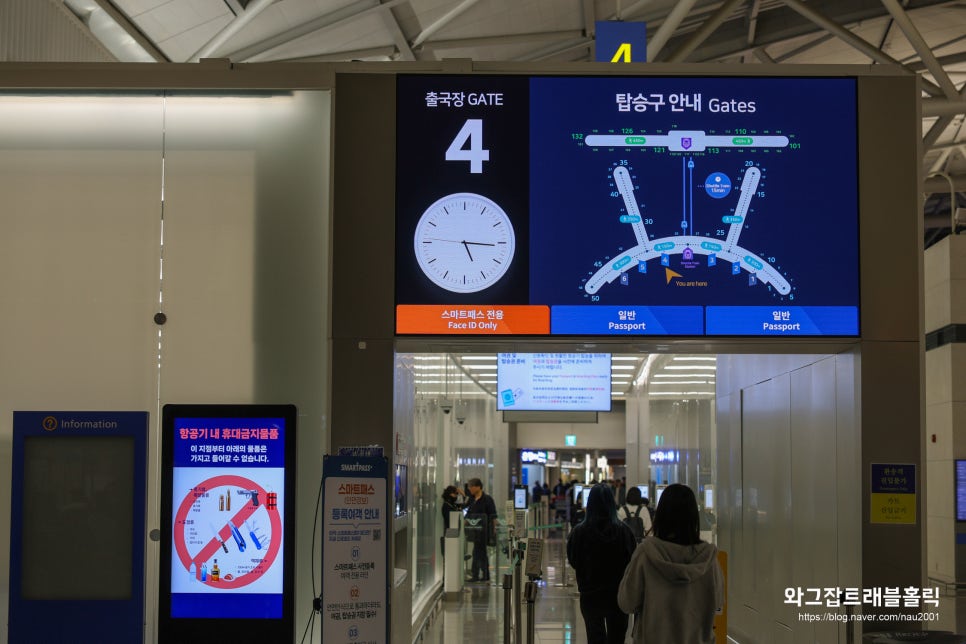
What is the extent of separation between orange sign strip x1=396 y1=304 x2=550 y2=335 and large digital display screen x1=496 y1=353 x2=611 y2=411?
31.1 feet

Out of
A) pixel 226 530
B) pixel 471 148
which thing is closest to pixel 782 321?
pixel 471 148

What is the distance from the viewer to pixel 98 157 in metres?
6.52

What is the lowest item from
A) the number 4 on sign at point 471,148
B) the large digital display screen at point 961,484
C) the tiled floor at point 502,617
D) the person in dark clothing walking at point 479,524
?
A: the tiled floor at point 502,617

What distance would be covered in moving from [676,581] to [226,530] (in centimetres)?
250

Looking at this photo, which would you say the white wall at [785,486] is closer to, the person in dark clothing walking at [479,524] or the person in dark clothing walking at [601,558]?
the person in dark clothing walking at [601,558]

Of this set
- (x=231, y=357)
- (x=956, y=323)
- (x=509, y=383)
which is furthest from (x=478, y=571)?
(x=231, y=357)

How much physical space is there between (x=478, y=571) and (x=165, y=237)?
1218 cm

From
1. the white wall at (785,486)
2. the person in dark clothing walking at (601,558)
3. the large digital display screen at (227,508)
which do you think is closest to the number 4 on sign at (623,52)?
the white wall at (785,486)

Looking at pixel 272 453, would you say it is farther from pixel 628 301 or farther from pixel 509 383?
pixel 509 383

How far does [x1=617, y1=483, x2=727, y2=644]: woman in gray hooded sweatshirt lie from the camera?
5098mm

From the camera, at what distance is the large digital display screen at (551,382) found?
15.8 m

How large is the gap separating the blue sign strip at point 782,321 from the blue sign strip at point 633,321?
0.34ft

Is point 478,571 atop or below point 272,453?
below

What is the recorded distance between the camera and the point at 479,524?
55.0ft
